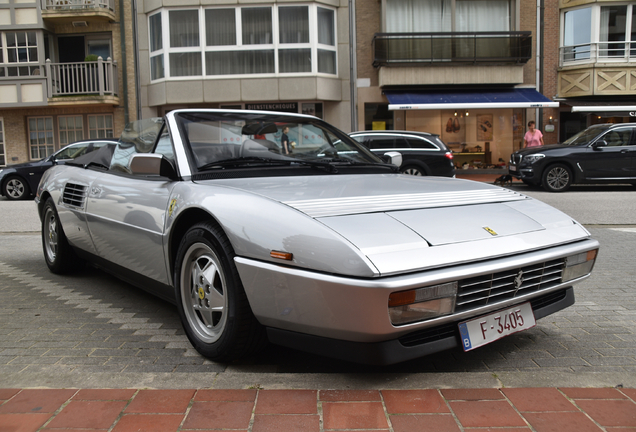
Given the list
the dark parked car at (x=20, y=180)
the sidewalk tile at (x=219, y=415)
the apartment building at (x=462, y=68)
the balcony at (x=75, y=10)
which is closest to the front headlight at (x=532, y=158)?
the apartment building at (x=462, y=68)

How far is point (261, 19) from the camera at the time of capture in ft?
69.9

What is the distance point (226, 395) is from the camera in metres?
2.56

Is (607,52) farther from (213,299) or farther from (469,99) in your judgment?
(213,299)

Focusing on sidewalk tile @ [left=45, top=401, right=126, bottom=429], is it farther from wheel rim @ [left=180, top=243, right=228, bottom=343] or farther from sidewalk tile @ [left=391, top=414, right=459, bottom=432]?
sidewalk tile @ [left=391, top=414, right=459, bottom=432]

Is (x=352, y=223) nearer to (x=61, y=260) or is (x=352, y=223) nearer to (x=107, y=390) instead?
(x=107, y=390)

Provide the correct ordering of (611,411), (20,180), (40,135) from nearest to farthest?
(611,411), (20,180), (40,135)

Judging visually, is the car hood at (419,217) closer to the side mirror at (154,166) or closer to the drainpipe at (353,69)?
the side mirror at (154,166)

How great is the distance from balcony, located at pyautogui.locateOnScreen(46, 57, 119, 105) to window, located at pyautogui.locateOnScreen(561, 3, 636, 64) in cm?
1766

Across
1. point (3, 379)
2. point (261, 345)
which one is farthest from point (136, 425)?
point (3, 379)

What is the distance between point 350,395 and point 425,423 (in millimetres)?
383

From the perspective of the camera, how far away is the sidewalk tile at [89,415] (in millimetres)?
2293

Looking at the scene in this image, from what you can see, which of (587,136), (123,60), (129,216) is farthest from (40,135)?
(129,216)

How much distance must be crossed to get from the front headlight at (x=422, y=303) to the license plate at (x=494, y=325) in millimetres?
215

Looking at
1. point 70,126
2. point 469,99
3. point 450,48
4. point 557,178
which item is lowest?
point 557,178
